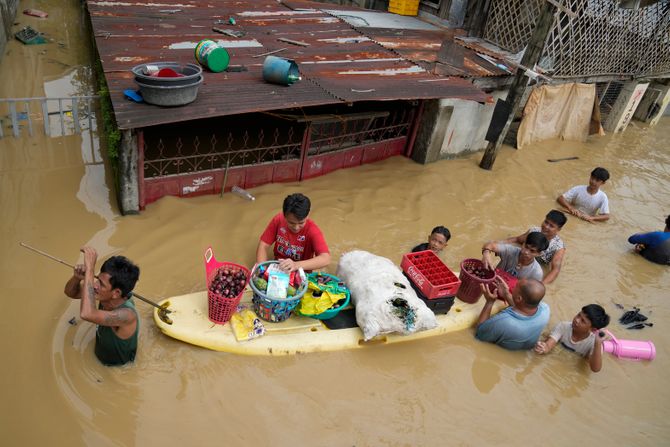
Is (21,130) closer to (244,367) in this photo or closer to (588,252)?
(244,367)

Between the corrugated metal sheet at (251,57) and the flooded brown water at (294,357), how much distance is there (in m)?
1.61

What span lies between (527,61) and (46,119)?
27.8 ft

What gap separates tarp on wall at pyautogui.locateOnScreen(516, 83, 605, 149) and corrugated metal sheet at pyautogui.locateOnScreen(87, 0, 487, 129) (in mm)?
3520

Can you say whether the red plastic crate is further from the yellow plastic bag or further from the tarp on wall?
the tarp on wall

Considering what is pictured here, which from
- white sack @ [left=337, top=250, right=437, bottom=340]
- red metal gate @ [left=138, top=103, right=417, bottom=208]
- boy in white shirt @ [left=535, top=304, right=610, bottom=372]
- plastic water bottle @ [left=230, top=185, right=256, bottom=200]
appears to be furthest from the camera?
plastic water bottle @ [left=230, top=185, right=256, bottom=200]

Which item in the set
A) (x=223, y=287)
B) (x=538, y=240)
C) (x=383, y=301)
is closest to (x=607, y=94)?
(x=538, y=240)

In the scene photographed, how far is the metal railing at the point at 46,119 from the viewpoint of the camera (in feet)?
25.3

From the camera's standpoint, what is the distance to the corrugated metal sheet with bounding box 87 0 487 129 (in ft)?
19.8

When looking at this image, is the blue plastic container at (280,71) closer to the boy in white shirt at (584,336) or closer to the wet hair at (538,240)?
the wet hair at (538,240)

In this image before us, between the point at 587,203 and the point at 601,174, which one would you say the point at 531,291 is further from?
the point at 587,203

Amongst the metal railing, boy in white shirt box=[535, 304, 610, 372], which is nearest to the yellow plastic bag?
boy in white shirt box=[535, 304, 610, 372]

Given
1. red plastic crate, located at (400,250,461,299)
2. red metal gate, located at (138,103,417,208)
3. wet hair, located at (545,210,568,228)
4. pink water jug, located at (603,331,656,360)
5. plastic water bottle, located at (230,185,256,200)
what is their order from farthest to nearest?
plastic water bottle, located at (230,185,256,200)
red metal gate, located at (138,103,417,208)
wet hair, located at (545,210,568,228)
pink water jug, located at (603,331,656,360)
red plastic crate, located at (400,250,461,299)

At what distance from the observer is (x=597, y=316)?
16.4ft

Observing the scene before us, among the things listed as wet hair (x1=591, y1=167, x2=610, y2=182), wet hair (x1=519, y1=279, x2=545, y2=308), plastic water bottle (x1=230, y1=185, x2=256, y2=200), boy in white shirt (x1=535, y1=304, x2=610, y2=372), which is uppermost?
wet hair (x1=591, y1=167, x2=610, y2=182)
